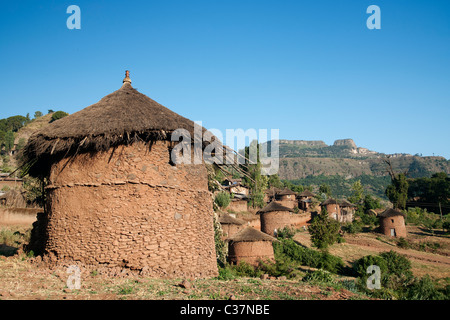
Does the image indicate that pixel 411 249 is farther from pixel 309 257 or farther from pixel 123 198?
pixel 123 198

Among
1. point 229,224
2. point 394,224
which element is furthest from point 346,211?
point 229,224

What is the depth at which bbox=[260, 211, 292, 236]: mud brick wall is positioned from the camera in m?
32.8

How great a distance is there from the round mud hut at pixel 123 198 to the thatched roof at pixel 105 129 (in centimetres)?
3

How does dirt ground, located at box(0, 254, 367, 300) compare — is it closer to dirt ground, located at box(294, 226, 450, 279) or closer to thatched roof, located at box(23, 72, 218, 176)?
thatched roof, located at box(23, 72, 218, 176)

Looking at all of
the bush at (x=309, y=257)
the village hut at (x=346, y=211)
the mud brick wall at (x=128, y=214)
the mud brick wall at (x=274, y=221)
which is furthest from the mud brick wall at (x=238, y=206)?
the mud brick wall at (x=128, y=214)

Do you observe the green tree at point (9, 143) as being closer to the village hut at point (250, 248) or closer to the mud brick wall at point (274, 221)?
the mud brick wall at point (274, 221)

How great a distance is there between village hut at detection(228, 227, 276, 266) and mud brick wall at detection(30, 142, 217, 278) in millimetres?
10361

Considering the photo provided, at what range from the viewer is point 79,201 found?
895 centimetres

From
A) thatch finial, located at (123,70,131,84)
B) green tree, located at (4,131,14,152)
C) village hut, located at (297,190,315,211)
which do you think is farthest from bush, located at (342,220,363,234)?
green tree, located at (4,131,14,152)

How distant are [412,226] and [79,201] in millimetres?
43440

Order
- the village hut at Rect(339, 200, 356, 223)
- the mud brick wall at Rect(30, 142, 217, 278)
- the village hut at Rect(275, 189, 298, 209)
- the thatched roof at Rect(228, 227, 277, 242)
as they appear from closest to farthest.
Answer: the mud brick wall at Rect(30, 142, 217, 278) < the thatched roof at Rect(228, 227, 277, 242) < the village hut at Rect(339, 200, 356, 223) < the village hut at Rect(275, 189, 298, 209)

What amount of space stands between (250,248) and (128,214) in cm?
1225
